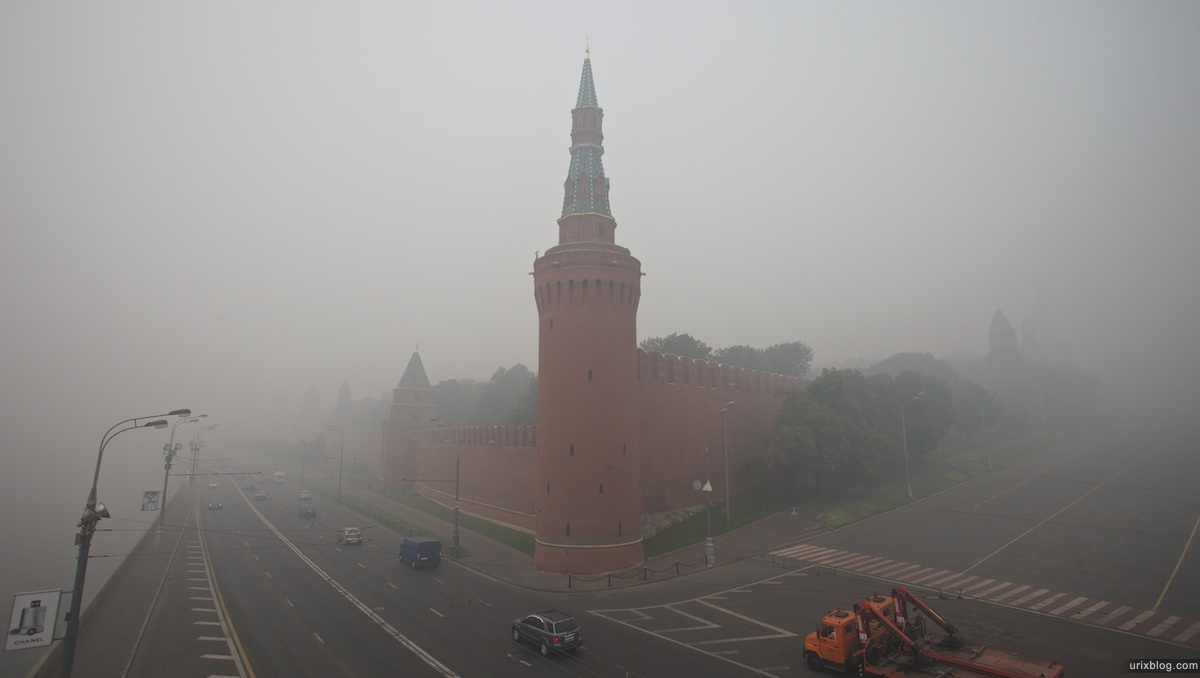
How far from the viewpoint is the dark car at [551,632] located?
19828 millimetres

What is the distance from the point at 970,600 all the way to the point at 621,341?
21587 mm

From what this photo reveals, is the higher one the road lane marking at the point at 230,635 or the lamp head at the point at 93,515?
the lamp head at the point at 93,515

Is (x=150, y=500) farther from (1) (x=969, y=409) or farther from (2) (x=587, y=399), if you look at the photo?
(1) (x=969, y=409)

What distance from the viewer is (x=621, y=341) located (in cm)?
3694

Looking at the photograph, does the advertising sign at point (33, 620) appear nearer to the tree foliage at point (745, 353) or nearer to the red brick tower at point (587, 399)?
the red brick tower at point (587, 399)

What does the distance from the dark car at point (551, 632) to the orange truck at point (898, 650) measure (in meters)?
7.57

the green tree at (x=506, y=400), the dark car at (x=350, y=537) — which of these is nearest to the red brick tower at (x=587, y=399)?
the dark car at (x=350, y=537)

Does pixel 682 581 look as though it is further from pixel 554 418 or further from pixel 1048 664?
pixel 1048 664

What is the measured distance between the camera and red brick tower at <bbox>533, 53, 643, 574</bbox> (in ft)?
112

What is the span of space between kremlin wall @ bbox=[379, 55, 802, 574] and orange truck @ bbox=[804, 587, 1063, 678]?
16953 mm

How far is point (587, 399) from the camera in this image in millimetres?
35250

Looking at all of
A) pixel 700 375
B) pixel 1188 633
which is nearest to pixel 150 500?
pixel 700 375

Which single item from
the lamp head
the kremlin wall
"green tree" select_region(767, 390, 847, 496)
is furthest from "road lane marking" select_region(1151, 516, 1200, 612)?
the lamp head

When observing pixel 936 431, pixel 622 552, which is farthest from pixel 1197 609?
pixel 936 431
